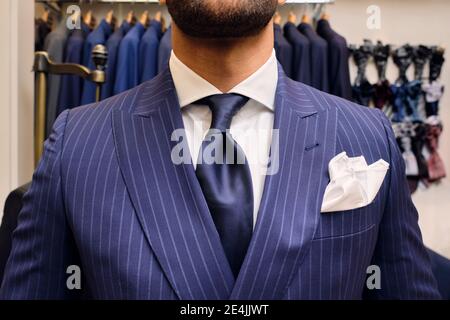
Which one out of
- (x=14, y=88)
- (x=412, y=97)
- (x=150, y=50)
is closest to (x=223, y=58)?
(x=412, y=97)

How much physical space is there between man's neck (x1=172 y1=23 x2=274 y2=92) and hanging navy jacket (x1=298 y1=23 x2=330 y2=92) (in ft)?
2.26

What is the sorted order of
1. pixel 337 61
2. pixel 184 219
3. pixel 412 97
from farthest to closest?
pixel 337 61
pixel 412 97
pixel 184 219

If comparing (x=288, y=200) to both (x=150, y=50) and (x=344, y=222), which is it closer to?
(x=344, y=222)

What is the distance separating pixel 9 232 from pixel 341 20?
81cm

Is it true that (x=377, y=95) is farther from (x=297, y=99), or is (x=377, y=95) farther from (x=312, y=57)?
(x=297, y=99)

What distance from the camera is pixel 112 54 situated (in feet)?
3.98

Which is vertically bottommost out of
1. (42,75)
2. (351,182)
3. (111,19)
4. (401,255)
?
(401,255)

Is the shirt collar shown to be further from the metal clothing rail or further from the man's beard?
the metal clothing rail

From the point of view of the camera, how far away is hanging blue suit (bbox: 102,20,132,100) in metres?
1.19

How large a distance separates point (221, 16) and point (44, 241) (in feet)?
1.04

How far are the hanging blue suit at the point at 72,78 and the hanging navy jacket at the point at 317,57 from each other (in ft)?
2.01

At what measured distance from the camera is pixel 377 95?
943mm

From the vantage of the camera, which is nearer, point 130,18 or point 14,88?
point 14,88

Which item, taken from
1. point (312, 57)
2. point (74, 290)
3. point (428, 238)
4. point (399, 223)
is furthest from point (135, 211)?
point (312, 57)
